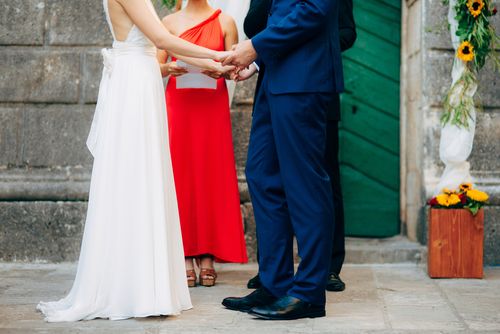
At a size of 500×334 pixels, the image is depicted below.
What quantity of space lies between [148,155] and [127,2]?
83 cm

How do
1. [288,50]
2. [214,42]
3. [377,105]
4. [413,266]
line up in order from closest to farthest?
[288,50]
[214,42]
[413,266]
[377,105]

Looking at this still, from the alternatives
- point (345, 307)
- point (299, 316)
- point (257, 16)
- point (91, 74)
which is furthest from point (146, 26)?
point (91, 74)

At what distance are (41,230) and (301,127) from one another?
2942 millimetres

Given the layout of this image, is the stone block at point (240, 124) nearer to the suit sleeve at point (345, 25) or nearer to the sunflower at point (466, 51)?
the suit sleeve at point (345, 25)

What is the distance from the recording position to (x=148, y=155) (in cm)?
473

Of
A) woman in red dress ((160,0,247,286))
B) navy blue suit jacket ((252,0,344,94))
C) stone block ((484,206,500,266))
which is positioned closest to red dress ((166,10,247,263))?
woman in red dress ((160,0,247,286))

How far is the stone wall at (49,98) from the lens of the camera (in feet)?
22.3

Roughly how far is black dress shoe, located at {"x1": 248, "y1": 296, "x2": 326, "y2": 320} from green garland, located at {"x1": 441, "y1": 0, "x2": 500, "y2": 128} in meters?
2.11

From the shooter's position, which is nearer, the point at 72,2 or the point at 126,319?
the point at 126,319

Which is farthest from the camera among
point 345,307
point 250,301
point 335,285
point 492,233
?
point 492,233

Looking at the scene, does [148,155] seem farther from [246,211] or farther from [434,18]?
[434,18]

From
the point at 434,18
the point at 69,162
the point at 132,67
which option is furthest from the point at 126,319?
the point at 434,18

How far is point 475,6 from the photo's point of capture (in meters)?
5.90

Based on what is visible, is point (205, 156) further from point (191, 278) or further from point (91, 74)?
point (91, 74)
